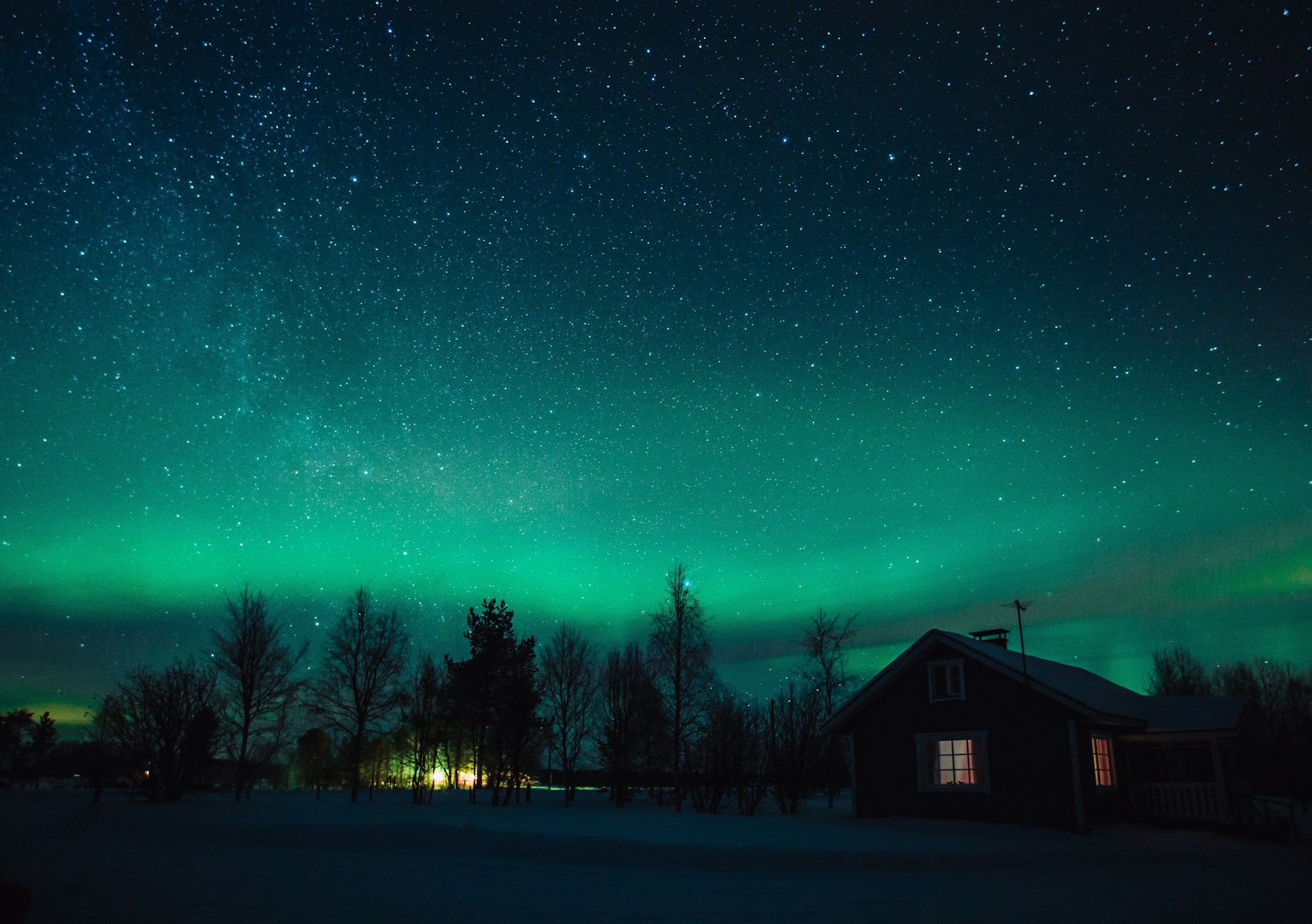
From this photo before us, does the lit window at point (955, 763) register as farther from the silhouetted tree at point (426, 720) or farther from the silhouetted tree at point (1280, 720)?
the silhouetted tree at point (426, 720)

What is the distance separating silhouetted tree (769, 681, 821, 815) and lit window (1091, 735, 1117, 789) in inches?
492

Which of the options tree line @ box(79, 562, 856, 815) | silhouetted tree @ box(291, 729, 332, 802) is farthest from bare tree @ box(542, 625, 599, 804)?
silhouetted tree @ box(291, 729, 332, 802)

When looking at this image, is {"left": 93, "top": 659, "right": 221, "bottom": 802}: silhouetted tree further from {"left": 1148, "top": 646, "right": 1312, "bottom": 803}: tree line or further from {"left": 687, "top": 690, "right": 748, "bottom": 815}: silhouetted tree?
{"left": 1148, "top": 646, "right": 1312, "bottom": 803}: tree line

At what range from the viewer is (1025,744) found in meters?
23.4

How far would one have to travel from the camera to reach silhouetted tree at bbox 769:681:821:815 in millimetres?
36594

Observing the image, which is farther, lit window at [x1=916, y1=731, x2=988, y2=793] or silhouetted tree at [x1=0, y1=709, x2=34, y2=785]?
silhouetted tree at [x1=0, y1=709, x2=34, y2=785]

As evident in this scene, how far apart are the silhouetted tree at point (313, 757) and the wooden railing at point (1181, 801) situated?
80.4 m

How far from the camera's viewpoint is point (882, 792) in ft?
86.2

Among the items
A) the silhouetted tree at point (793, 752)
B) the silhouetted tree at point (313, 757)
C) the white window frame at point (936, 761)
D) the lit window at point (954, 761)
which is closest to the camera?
the white window frame at point (936, 761)

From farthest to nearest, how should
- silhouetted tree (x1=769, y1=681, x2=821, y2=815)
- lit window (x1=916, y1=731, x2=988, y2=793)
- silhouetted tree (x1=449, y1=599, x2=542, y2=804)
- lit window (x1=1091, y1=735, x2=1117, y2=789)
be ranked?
silhouetted tree (x1=449, y1=599, x2=542, y2=804) → silhouetted tree (x1=769, y1=681, x2=821, y2=815) → lit window (x1=916, y1=731, x2=988, y2=793) → lit window (x1=1091, y1=735, x2=1117, y2=789)

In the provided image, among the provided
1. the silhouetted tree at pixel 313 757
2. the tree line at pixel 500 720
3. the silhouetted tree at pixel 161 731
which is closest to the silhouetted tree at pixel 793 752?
the tree line at pixel 500 720

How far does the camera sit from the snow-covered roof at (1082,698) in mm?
23109

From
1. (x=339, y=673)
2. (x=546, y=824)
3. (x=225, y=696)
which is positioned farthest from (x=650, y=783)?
(x=546, y=824)

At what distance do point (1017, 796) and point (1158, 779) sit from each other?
20.8 feet
